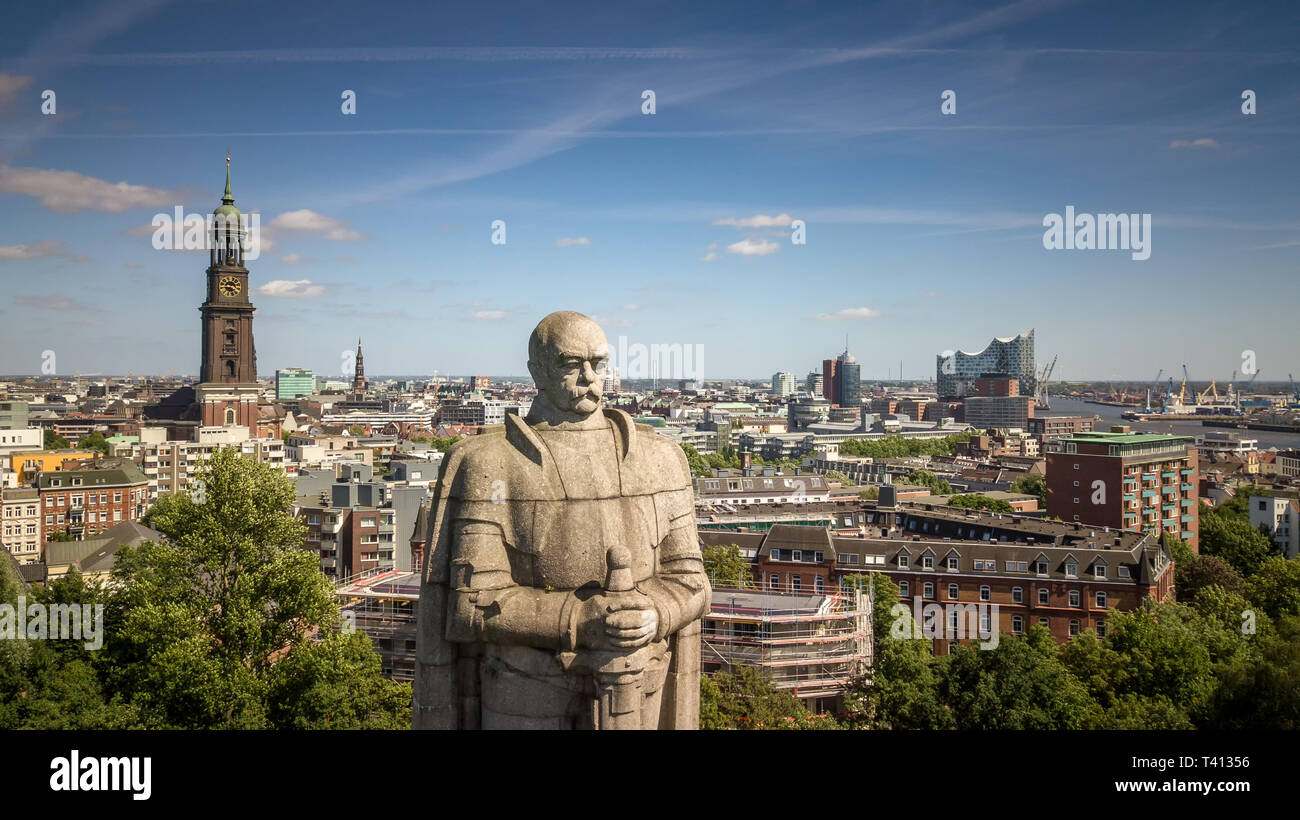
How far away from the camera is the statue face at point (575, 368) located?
8570mm

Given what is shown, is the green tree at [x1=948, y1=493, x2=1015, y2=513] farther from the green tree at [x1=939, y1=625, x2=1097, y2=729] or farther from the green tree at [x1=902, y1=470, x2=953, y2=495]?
the green tree at [x1=939, y1=625, x2=1097, y2=729]

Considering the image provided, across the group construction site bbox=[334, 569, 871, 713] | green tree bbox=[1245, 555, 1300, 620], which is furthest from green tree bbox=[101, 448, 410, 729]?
green tree bbox=[1245, 555, 1300, 620]

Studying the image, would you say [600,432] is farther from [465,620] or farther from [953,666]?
[953,666]

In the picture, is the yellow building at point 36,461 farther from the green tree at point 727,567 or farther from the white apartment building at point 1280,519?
the white apartment building at point 1280,519

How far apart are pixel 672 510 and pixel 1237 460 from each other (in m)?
147

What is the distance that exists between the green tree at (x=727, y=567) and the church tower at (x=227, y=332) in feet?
332

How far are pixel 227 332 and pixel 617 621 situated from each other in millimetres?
142705

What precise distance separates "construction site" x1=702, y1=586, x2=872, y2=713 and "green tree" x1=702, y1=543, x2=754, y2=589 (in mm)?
8851

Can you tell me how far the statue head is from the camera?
8578mm

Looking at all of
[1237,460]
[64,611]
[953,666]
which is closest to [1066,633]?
[953,666]

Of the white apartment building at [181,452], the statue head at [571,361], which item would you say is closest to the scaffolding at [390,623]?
the statue head at [571,361]

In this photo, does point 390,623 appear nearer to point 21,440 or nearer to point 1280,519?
point 1280,519

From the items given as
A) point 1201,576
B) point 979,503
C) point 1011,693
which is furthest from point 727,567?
point 979,503
